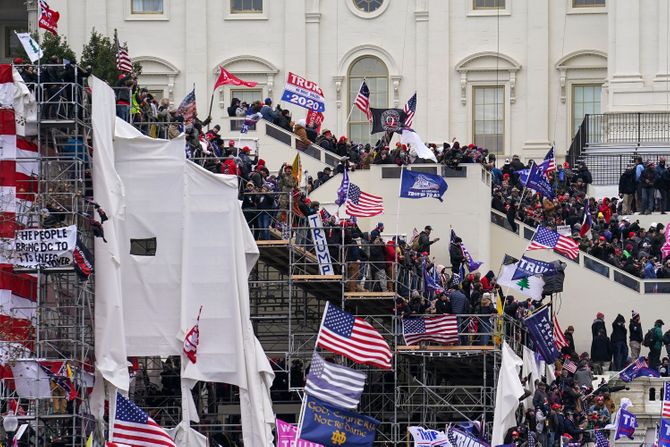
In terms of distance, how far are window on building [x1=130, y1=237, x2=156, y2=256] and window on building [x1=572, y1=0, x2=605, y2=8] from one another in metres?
33.6

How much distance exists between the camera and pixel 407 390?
98125mm

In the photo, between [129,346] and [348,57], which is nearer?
[129,346]

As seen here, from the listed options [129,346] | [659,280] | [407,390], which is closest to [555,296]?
[659,280]

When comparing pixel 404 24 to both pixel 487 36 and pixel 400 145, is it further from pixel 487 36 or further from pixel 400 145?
pixel 400 145

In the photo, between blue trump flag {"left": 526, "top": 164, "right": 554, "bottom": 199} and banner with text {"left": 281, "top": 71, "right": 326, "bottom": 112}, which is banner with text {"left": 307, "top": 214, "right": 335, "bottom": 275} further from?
banner with text {"left": 281, "top": 71, "right": 326, "bottom": 112}

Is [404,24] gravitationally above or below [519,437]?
above

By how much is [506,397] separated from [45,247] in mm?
13168

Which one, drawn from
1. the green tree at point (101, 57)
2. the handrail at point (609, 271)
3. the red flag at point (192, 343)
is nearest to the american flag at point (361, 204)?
the red flag at point (192, 343)

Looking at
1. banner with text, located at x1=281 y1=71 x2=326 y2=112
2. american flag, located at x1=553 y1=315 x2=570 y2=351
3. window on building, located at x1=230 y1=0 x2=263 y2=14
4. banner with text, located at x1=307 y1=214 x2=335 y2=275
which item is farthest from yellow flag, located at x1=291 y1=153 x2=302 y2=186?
window on building, located at x1=230 y1=0 x2=263 y2=14

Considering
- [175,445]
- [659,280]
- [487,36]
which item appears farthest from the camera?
[487,36]

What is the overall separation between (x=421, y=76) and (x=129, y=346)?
3385cm

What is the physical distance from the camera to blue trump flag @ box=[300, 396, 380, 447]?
92.6 meters

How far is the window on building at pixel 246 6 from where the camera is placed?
127 m

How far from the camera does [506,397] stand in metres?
94.4
